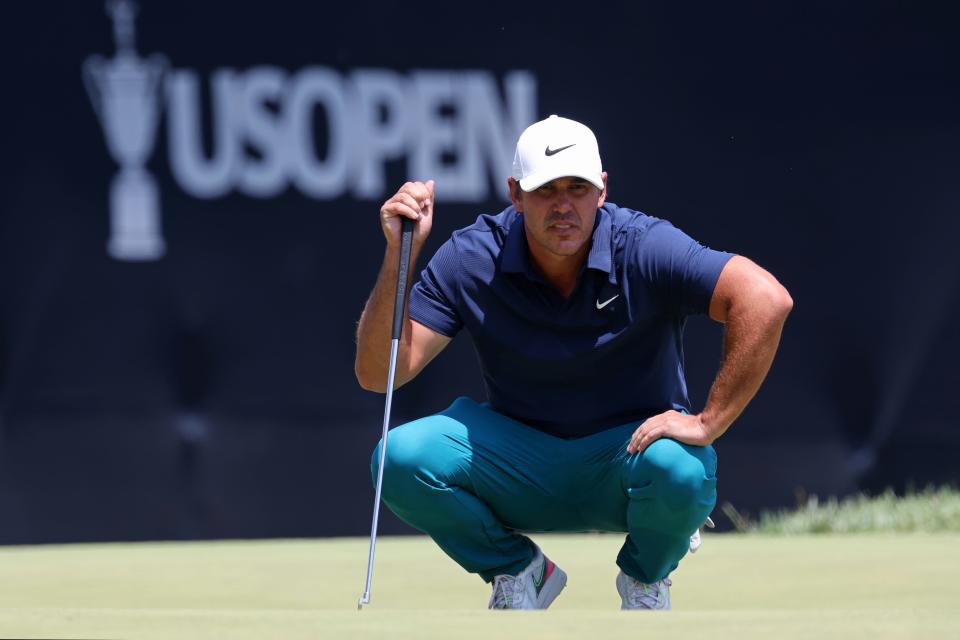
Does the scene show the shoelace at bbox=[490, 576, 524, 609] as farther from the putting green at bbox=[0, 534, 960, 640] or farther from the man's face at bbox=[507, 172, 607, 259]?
the man's face at bbox=[507, 172, 607, 259]

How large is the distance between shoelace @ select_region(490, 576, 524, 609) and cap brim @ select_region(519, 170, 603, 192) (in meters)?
0.71

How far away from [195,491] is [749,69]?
190 cm

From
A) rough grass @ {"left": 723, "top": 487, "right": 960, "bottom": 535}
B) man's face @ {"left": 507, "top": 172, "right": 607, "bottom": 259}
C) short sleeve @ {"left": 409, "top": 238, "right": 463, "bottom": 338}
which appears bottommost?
rough grass @ {"left": 723, "top": 487, "right": 960, "bottom": 535}

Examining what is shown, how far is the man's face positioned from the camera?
282 centimetres

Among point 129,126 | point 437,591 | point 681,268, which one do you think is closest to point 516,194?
point 681,268

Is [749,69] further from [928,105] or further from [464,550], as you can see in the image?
[464,550]

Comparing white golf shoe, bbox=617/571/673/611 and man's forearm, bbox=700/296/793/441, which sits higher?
man's forearm, bbox=700/296/793/441

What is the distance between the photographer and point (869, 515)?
14.2ft

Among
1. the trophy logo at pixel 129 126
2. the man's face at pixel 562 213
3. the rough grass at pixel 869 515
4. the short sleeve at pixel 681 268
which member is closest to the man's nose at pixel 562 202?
the man's face at pixel 562 213

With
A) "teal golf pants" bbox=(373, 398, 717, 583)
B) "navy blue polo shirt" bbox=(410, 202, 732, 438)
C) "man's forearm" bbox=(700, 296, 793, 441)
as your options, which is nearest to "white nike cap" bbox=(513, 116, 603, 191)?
"navy blue polo shirt" bbox=(410, 202, 732, 438)

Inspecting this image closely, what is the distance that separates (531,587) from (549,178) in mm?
751

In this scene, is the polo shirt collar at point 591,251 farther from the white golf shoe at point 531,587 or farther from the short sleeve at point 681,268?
the white golf shoe at point 531,587

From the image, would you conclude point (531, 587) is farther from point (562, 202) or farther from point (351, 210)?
point (351, 210)

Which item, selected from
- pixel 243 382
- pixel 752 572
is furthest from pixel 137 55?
pixel 752 572
